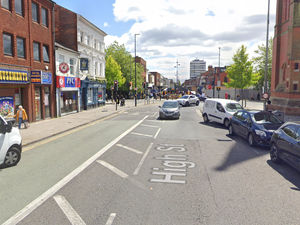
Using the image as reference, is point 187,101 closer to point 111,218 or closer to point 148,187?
point 148,187

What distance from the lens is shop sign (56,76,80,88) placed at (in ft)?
77.3

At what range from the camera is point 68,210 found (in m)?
5.19

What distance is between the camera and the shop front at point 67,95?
77.9 ft

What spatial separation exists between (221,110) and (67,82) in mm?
15112

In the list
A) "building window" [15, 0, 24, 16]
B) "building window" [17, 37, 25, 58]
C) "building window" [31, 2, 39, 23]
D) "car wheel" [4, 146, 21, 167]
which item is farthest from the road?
"building window" [31, 2, 39, 23]

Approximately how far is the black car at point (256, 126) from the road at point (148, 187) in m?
0.52

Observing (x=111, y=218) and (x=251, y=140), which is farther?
(x=251, y=140)

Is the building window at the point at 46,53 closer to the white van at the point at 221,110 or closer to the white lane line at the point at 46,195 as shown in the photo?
the white van at the point at 221,110

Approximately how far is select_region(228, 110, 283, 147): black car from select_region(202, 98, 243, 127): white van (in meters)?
3.74

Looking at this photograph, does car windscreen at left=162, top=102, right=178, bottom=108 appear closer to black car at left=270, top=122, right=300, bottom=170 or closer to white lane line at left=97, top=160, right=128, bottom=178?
black car at left=270, top=122, right=300, bottom=170

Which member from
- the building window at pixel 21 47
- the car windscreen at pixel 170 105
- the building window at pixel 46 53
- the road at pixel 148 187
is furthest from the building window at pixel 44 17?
the road at pixel 148 187

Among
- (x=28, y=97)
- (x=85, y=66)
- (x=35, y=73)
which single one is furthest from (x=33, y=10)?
(x=85, y=66)

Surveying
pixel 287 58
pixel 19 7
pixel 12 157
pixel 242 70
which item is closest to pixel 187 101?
pixel 242 70

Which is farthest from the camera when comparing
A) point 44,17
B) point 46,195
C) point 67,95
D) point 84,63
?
point 84,63
